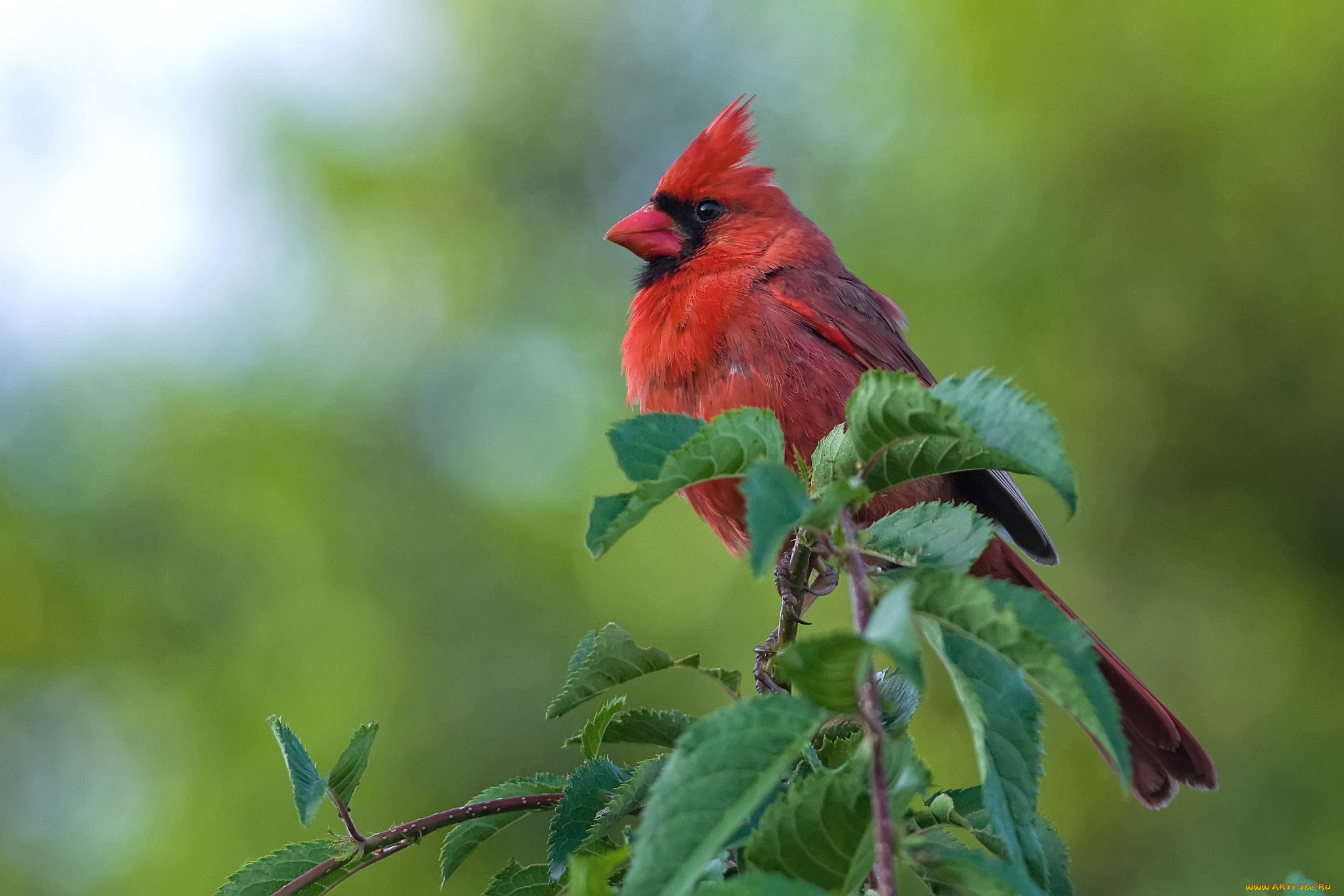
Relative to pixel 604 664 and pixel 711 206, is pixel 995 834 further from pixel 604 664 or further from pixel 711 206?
pixel 711 206

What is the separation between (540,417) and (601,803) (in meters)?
4.01

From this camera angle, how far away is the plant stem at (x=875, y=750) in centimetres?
72

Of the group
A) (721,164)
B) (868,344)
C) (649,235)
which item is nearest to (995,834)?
(868,344)

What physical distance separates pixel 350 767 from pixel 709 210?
1.86 metres

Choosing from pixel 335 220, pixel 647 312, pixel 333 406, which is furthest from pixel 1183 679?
pixel 335 220

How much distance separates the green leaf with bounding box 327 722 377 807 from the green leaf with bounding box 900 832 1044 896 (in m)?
0.64

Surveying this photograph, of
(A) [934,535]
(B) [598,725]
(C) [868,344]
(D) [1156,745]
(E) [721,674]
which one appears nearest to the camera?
(A) [934,535]

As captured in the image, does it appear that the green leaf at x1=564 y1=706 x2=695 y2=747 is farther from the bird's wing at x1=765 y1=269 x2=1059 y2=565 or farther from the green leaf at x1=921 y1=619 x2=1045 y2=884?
the bird's wing at x1=765 y1=269 x2=1059 y2=565

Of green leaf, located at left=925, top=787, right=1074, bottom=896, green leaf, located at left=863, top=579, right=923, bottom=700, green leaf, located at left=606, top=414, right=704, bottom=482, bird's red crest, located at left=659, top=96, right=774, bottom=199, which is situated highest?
bird's red crest, located at left=659, top=96, right=774, bottom=199

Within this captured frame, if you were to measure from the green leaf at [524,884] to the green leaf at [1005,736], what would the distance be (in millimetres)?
536

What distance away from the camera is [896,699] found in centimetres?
125

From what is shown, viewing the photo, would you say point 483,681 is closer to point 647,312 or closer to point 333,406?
point 333,406

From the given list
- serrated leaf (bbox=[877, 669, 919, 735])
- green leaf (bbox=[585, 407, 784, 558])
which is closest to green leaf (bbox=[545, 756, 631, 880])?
serrated leaf (bbox=[877, 669, 919, 735])

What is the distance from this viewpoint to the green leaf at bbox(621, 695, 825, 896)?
712mm
